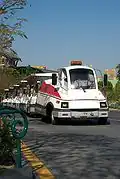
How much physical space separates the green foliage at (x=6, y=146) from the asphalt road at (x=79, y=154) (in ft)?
2.88

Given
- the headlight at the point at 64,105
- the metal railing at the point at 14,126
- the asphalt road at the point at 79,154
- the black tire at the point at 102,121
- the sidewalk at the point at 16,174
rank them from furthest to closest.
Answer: the black tire at the point at 102,121, the headlight at the point at 64,105, the asphalt road at the point at 79,154, the metal railing at the point at 14,126, the sidewalk at the point at 16,174

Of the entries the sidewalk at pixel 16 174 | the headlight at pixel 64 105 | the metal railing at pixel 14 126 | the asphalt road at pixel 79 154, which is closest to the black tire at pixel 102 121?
the headlight at pixel 64 105

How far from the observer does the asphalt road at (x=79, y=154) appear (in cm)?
816

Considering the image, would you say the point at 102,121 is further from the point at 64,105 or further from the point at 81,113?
the point at 64,105

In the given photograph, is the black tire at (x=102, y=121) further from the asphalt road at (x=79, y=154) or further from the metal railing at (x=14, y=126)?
the metal railing at (x=14, y=126)

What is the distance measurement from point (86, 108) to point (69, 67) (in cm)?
242

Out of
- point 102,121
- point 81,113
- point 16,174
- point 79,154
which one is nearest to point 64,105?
point 81,113

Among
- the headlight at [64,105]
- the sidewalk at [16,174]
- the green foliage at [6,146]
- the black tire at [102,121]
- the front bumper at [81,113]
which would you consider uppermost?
the headlight at [64,105]

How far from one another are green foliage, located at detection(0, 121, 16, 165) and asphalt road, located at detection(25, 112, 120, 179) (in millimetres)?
877

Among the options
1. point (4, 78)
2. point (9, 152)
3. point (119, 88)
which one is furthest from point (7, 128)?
point (119, 88)

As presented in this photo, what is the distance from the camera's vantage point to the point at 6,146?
760 cm

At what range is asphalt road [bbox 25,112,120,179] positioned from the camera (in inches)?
321

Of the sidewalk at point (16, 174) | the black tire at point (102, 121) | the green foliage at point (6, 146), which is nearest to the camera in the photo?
the sidewalk at point (16, 174)

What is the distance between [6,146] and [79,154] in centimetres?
321
